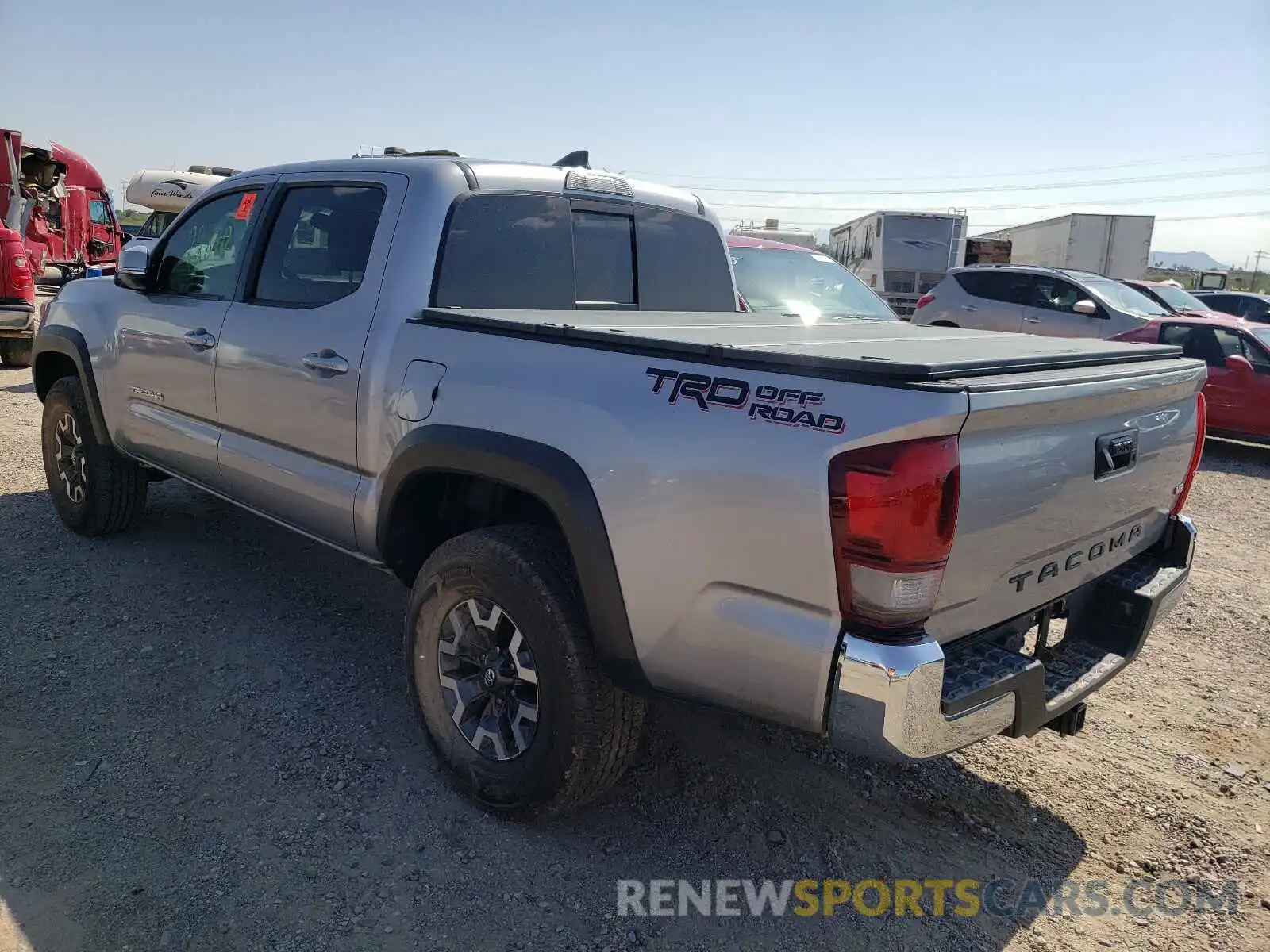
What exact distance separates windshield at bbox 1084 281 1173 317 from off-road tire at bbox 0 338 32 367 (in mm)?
13068

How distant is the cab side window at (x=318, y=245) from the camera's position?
344cm

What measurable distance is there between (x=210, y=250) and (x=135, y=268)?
0.45m

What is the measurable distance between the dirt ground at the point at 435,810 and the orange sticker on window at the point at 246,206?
177 cm

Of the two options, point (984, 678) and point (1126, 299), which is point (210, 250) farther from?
point (1126, 299)

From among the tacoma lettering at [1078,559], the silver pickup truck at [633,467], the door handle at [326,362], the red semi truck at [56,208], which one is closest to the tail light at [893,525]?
the silver pickup truck at [633,467]

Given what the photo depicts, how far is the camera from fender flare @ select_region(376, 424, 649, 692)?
247 centimetres

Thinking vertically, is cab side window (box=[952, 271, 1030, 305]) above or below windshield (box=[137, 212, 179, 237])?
below

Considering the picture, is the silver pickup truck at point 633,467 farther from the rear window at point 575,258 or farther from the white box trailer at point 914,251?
the white box trailer at point 914,251

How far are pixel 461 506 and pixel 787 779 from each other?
1.47m

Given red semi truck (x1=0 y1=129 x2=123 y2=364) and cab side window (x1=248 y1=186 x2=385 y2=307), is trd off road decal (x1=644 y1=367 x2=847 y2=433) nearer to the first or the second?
cab side window (x1=248 y1=186 x2=385 y2=307)

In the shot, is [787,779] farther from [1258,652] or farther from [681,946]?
[1258,652]

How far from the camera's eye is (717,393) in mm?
2268

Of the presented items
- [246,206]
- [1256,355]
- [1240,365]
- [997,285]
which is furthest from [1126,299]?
[246,206]

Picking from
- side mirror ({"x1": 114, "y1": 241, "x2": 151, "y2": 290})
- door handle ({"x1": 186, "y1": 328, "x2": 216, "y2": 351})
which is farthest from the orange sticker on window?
side mirror ({"x1": 114, "y1": 241, "x2": 151, "y2": 290})
